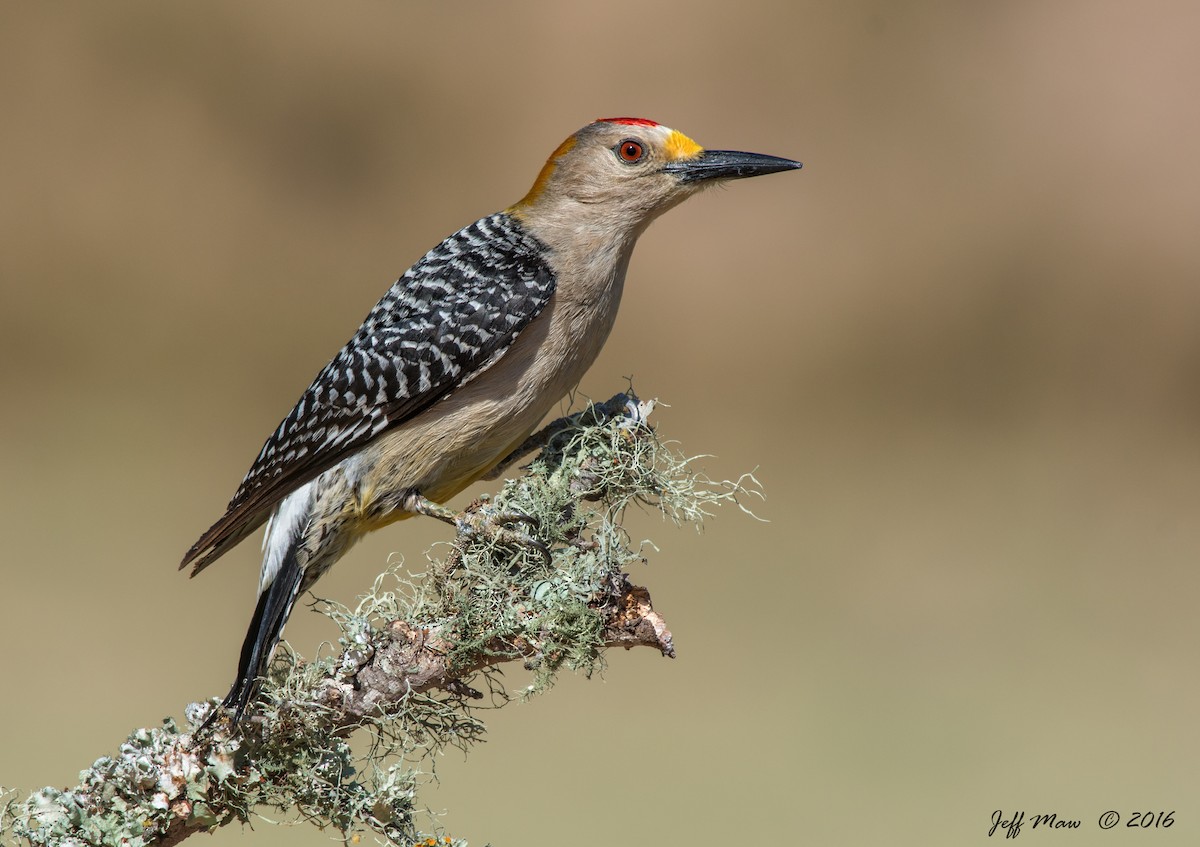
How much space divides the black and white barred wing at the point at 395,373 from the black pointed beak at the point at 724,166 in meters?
0.45

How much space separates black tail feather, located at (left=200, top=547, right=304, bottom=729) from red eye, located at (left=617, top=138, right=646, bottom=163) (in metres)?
1.38

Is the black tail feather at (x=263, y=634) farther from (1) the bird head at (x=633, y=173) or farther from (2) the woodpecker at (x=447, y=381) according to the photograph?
(1) the bird head at (x=633, y=173)

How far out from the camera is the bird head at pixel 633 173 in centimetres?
285

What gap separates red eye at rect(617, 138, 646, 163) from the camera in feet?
9.53

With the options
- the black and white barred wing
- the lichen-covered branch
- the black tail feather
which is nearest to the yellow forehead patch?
the black and white barred wing

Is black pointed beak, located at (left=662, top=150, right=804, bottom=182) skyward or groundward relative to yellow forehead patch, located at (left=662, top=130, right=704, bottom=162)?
groundward

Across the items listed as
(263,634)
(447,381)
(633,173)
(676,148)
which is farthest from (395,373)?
(676,148)

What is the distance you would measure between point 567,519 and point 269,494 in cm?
78

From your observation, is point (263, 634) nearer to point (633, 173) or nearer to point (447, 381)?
point (447, 381)

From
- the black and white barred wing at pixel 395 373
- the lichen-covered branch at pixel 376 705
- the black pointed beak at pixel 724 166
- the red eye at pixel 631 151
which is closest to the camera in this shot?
the lichen-covered branch at pixel 376 705

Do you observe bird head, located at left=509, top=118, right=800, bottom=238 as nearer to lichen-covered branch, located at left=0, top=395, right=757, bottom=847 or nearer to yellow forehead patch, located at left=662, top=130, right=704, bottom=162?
yellow forehead patch, located at left=662, top=130, right=704, bottom=162

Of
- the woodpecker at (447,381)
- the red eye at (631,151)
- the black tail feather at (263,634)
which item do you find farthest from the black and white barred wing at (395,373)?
the red eye at (631,151)

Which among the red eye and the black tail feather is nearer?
the black tail feather

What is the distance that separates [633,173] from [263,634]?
1.55 m
